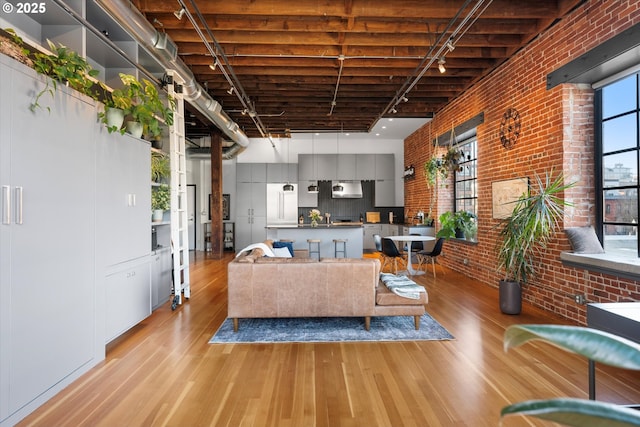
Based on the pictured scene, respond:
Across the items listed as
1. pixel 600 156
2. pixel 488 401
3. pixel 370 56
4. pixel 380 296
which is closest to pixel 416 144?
Answer: pixel 370 56

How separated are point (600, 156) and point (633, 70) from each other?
36.9 inches

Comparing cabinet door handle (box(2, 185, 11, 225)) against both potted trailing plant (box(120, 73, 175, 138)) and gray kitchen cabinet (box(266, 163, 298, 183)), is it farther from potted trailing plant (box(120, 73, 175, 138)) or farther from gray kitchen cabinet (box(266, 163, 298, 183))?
gray kitchen cabinet (box(266, 163, 298, 183))

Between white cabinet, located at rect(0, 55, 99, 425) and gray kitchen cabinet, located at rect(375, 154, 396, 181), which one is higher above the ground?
gray kitchen cabinet, located at rect(375, 154, 396, 181)

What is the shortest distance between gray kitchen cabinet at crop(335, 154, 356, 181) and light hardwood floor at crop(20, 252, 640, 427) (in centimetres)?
758

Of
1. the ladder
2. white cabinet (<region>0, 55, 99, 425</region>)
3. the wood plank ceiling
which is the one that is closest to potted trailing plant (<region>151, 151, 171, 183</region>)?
the ladder

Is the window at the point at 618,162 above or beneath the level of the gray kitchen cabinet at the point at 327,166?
beneath

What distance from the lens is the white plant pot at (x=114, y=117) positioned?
10.9ft

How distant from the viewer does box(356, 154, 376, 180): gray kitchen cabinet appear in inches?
440

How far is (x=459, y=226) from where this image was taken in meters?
7.01

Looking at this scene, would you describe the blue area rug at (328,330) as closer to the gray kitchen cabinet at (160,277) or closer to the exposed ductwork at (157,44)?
the gray kitchen cabinet at (160,277)

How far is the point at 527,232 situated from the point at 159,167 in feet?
15.5

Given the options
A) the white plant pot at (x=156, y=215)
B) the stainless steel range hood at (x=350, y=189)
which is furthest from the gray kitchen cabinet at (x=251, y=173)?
the white plant pot at (x=156, y=215)

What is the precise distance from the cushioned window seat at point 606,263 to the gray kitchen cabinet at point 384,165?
7.24m

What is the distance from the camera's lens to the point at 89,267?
10.0 ft
